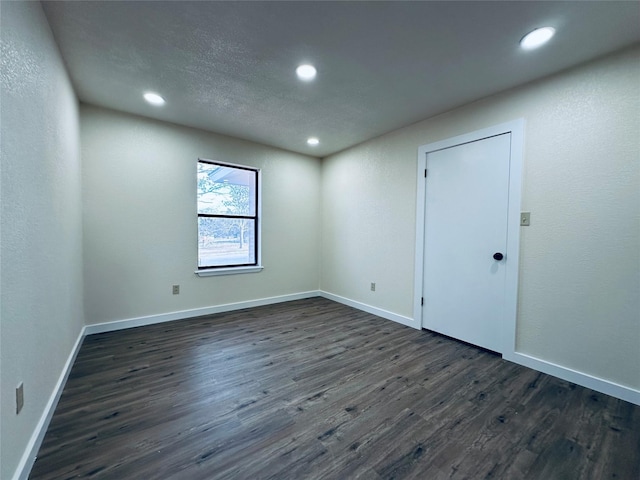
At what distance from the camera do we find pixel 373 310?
387 centimetres

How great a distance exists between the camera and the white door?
8.43ft

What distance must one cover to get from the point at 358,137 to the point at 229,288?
114 inches

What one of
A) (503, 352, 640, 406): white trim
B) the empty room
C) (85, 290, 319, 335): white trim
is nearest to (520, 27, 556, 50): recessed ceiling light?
the empty room

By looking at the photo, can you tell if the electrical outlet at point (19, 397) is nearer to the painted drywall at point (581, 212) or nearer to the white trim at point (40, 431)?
the white trim at point (40, 431)

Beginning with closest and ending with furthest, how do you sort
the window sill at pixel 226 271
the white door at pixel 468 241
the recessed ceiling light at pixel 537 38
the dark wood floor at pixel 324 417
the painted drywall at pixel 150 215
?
the dark wood floor at pixel 324 417, the recessed ceiling light at pixel 537 38, the white door at pixel 468 241, the painted drywall at pixel 150 215, the window sill at pixel 226 271

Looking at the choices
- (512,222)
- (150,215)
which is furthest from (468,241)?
(150,215)

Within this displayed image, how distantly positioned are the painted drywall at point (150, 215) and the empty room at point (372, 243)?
25 mm

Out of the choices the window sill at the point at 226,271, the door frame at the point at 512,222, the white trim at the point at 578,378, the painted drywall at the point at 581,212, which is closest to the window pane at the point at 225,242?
the window sill at the point at 226,271

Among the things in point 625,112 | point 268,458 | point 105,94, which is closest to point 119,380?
point 268,458

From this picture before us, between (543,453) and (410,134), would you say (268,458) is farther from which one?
(410,134)

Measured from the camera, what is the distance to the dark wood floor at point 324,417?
1.38m

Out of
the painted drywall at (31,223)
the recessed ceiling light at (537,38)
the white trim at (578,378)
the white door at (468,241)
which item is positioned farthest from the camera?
the white door at (468,241)

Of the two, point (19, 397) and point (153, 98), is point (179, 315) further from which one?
point (153, 98)

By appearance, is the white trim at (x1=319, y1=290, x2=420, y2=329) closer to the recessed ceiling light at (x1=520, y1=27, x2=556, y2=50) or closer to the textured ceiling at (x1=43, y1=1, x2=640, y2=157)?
the textured ceiling at (x1=43, y1=1, x2=640, y2=157)
